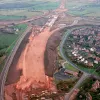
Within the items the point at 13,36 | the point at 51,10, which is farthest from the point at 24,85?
the point at 51,10

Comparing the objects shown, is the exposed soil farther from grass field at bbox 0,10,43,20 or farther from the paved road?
grass field at bbox 0,10,43,20

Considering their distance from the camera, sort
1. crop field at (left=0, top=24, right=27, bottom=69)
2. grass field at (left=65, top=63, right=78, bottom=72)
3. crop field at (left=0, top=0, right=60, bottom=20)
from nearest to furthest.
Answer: grass field at (left=65, top=63, right=78, bottom=72) < crop field at (left=0, top=24, right=27, bottom=69) < crop field at (left=0, top=0, right=60, bottom=20)

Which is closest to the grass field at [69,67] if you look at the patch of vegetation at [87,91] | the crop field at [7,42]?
the patch of vegetation at [87,91]

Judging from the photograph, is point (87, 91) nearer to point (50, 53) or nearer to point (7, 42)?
point (50, 53)

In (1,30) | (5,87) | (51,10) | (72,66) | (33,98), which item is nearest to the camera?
(33,98)

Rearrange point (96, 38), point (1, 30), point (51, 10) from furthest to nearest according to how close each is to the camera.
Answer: point (51, 10) < point (1, 30) < point (96, 38)

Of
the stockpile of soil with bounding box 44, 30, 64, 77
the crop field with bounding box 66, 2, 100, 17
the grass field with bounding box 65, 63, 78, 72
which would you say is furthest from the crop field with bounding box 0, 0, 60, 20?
the grass field with bounding box 65, 63, 78, 72

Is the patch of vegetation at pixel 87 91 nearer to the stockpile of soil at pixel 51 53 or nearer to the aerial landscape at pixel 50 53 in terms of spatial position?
the aerial landscape at pixel 50 53

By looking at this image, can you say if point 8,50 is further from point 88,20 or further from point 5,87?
point 88,20

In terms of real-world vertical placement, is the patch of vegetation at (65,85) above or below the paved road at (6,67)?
below
